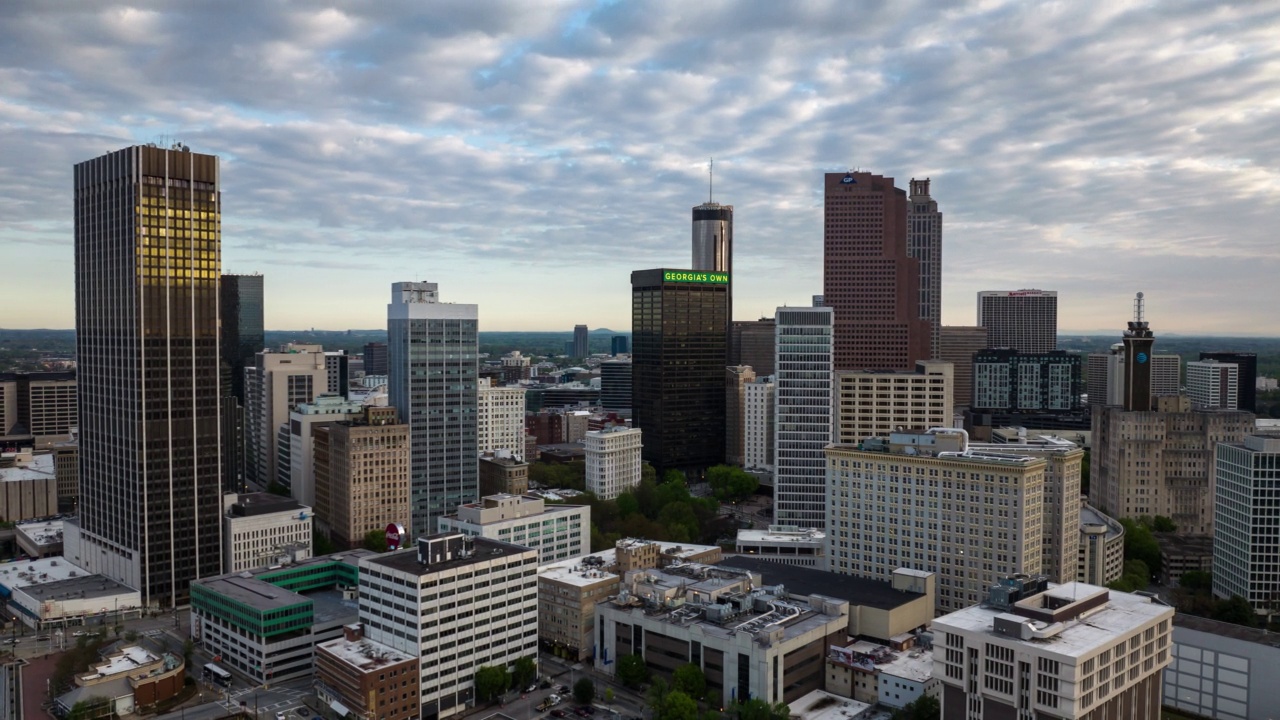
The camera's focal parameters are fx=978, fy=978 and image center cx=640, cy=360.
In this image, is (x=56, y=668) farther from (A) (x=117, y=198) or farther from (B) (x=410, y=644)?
(A) (x=117, y=198)

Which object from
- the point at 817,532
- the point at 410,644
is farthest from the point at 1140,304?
the point at 410,644

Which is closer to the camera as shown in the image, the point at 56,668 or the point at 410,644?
the point at 410,644

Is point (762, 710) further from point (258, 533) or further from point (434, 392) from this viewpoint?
point (434, 392)

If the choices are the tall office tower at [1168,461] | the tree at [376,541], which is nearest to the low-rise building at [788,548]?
the tree at [376,541]

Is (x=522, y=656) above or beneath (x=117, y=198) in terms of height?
beneath

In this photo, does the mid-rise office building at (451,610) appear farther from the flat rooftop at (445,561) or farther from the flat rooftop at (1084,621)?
the flat rooftop at (1084,621)

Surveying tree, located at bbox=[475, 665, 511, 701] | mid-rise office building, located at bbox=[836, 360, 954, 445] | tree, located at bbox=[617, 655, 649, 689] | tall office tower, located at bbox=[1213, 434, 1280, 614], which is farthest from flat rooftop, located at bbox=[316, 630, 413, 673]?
tall office tower, located at bbox=[1213, 434, 1280, 614]
